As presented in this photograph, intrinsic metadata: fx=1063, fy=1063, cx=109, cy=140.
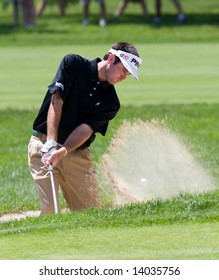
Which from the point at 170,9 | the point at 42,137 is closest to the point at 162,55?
the point at 42,137

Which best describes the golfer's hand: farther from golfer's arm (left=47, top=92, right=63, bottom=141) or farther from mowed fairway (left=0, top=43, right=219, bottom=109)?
mowed fairway (left=0, top=43, right=219, bottom=109)

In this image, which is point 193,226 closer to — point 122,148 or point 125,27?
point 122,148

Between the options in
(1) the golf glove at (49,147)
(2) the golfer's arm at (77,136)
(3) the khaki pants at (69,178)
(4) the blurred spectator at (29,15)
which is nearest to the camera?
(1) the golf glove at (49,147)

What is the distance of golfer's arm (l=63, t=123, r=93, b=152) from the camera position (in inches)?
344

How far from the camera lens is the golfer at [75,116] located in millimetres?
8609

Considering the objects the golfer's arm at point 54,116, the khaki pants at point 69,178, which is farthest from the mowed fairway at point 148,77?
the golfer's arm at point 54,116

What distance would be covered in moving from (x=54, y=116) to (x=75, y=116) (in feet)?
1.15

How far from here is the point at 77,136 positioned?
8758 millimetres

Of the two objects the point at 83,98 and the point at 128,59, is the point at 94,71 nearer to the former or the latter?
the point at 83,98

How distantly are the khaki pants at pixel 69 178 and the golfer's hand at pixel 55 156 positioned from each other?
0.44 metres

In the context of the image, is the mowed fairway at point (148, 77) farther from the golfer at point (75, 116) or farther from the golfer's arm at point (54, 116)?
the golfer's arm at point (54, 116)

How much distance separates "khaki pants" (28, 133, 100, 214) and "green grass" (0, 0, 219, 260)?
40cm

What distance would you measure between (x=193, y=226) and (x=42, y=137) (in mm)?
2110

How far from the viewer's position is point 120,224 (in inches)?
299
